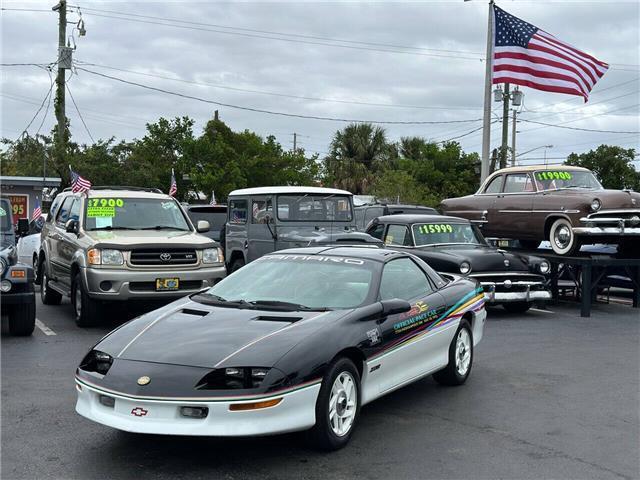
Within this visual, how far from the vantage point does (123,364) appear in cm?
490

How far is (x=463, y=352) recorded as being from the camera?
7.24m

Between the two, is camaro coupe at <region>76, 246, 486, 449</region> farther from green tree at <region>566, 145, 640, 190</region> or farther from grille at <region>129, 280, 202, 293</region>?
green tree at <region>566, 145, 640, 190</region>

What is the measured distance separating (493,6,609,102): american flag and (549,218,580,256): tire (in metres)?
6.60

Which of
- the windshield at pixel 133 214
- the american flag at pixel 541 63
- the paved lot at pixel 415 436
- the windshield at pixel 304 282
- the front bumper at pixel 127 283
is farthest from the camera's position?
the american flag at pixel 541 63

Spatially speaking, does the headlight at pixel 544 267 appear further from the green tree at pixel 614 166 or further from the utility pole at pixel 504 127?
the green tree at pixel 614 166

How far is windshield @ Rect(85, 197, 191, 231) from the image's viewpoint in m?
11.0

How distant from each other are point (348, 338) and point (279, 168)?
119ft

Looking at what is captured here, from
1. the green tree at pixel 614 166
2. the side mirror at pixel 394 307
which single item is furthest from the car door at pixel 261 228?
the green tree at pixel 614 166

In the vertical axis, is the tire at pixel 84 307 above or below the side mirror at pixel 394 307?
below

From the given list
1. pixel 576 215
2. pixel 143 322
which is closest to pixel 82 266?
pixel 143 322

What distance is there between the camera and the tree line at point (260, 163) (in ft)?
112

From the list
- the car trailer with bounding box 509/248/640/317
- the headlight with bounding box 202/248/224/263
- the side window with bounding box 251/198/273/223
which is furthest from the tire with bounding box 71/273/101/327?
the car trailer with bounding box 509/248/640/317

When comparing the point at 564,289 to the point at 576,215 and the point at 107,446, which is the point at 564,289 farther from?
the point at 107,446

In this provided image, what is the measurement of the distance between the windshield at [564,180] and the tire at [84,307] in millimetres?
8356
